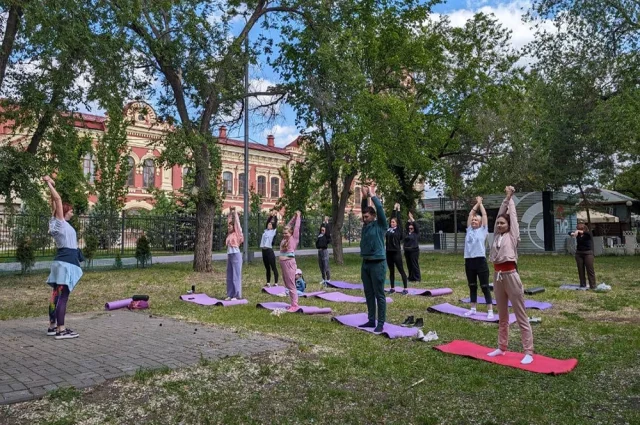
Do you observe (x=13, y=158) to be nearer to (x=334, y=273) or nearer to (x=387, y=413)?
(x=334, y=273)

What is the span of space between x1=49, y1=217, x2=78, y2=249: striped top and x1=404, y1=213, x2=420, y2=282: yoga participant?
912 centimetres

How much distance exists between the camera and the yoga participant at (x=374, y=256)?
26.1ft

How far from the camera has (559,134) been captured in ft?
85.4

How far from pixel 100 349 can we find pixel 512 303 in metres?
5.27

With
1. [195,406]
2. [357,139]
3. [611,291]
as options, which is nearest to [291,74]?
[357,139]

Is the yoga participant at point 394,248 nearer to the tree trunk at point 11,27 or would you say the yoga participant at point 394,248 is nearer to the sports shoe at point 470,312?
the sports shoe at point 470,312

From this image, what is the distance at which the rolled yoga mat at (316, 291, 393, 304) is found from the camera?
457 inches

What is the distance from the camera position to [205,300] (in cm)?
1155

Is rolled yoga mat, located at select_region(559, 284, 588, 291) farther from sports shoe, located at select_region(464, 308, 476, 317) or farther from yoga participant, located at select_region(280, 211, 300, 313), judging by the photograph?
yoga participant, located at select_region(280, 211, 300, 313)

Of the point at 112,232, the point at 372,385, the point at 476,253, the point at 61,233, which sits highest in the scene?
the point at 112,232

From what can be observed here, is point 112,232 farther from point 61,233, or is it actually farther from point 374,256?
point 374,256

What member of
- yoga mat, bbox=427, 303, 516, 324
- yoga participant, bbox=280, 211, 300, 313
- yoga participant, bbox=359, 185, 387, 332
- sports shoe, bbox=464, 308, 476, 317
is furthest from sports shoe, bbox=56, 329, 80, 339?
sports shoe, bbox=464, 308, 476, 317

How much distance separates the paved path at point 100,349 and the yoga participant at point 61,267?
0.87ft

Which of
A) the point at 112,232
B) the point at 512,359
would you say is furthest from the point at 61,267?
the point at 112,232
